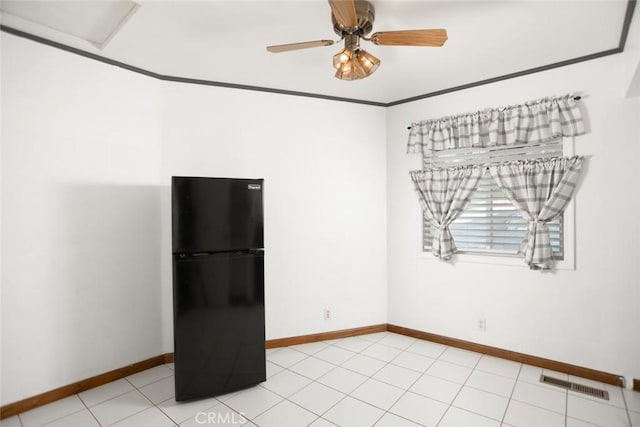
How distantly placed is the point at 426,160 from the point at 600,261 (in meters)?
1.80

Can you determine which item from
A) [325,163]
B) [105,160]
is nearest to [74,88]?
[105,160]

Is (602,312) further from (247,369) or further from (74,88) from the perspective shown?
(74,88)

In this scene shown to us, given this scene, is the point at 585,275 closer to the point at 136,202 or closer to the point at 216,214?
the point at 216,214

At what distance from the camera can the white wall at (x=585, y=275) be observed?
2.63 meters

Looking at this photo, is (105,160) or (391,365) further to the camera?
(391,365)

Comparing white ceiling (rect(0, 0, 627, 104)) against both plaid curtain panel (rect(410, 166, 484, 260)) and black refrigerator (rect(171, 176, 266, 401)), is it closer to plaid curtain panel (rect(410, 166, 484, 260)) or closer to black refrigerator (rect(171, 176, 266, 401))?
plaid curtain panel (rect(410, 166, 484, 260))

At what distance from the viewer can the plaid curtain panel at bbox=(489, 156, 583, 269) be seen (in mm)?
2805

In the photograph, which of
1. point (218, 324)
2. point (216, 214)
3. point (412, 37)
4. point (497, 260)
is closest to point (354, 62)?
point (412, 37)

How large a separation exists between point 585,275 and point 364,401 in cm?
213

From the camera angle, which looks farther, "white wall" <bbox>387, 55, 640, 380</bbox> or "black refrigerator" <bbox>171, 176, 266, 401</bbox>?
"white wall" <bbox>387, 55, 640, 380</bbox>

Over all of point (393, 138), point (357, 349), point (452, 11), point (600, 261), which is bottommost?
point (357, 349)

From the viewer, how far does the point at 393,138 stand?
3973 millimetres

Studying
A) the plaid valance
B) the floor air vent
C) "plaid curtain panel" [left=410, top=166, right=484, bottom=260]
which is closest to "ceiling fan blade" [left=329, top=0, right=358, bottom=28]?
→ the plaid valance

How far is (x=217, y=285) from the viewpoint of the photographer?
2.55 metres
